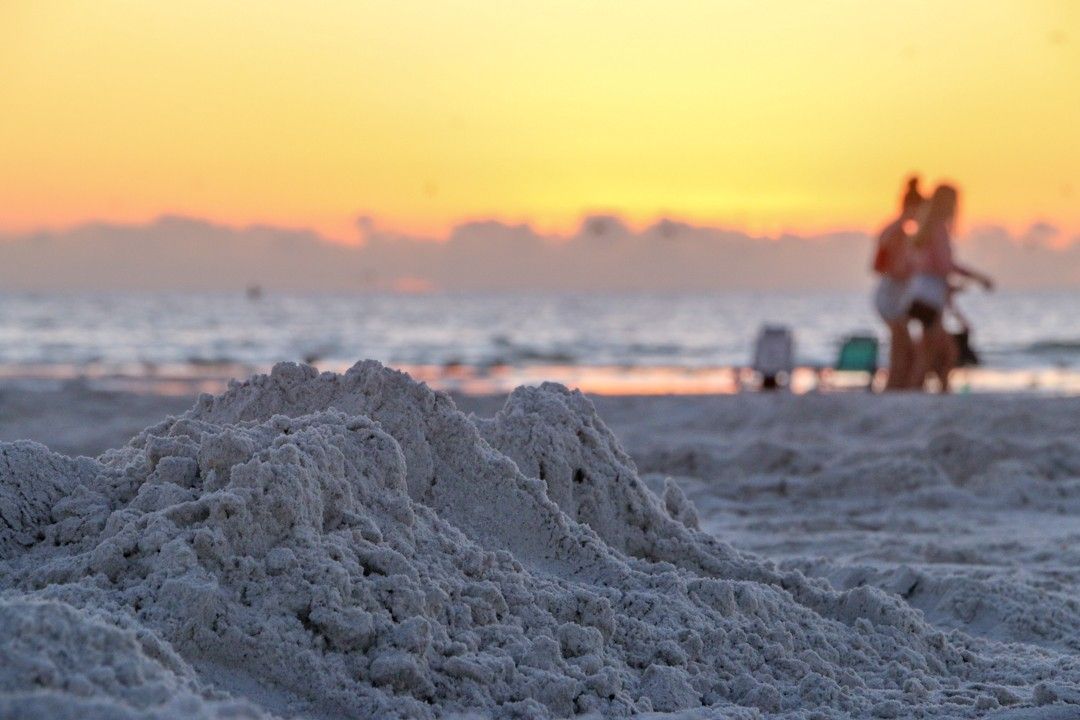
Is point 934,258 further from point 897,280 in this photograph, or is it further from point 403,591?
point 403,591

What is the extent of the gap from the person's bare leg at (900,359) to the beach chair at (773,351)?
2.06 m

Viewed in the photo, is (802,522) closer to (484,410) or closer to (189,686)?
(189,686)

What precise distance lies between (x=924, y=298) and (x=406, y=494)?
766cm

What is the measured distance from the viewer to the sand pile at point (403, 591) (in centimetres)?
242

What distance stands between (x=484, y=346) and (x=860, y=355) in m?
15.5

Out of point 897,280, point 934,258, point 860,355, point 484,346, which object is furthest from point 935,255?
point 484,346

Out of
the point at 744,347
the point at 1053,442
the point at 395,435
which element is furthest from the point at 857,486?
the point at 744,347

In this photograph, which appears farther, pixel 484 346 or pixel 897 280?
pixel 484 346

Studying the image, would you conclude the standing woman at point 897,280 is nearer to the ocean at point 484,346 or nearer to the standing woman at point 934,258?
the standing woman at point 934,258

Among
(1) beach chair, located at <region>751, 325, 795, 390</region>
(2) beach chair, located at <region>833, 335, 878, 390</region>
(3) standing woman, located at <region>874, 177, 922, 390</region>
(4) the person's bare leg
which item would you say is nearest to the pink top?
(3) standing woman, located at <region>874, 177, 922, 390</region>

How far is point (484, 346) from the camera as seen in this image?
90.6 ft

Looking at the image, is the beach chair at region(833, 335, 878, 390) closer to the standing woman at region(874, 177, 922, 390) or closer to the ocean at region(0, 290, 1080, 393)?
the ocean at region(0, 290, 1080, 393)

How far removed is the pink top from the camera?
988cm

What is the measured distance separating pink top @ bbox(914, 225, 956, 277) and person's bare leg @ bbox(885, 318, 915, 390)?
668mm
